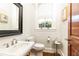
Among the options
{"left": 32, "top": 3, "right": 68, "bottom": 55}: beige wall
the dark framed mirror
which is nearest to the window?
{"left": 32, "top": 3, "right": 68, "bottom": 55}: beige wall

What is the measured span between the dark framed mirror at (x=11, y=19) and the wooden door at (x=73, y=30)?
63 cm

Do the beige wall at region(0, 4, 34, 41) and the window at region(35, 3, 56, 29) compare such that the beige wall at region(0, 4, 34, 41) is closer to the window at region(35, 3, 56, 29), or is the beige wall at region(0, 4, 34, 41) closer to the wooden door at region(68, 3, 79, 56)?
the window at region(35, 3, 56, 29)

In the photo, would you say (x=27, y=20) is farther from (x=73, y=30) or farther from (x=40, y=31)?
(x=73, y=30)

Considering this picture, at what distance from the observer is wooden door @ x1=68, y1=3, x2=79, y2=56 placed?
117 cm

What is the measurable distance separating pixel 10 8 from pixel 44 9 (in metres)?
0.43

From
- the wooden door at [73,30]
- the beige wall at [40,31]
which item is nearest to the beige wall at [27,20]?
the beige wall at [40,31]

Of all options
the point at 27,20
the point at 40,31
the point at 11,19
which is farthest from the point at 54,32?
the point at 11,19

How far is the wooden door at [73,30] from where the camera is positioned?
1171mm

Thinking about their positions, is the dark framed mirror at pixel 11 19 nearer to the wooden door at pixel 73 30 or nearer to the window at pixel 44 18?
the window at pixel 44 18

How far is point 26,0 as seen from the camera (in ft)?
4.01

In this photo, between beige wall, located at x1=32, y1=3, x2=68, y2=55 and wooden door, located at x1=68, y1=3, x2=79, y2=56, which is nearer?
wooden door, located at x1=68, y1=3, x2=79, y2=56

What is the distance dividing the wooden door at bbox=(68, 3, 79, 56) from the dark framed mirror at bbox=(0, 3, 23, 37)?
0.63m

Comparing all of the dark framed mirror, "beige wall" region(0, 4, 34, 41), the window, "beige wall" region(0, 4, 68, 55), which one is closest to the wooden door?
"beige wall" region(0, 4, 68, 55)

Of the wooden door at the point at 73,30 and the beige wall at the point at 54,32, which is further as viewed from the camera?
the beige wall at the point at 54,32
